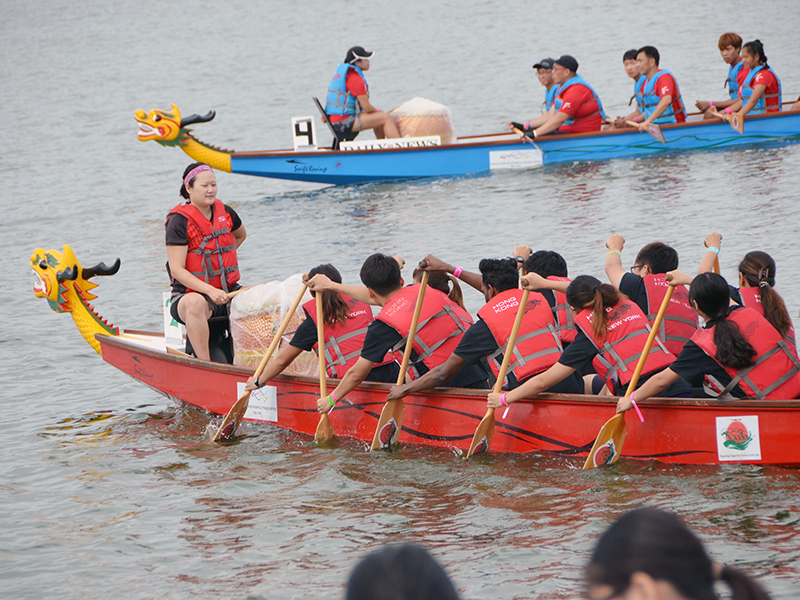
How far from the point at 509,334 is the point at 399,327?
0.76 m

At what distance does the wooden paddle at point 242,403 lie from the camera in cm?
660

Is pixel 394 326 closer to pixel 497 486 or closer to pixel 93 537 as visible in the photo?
pixel 497 486

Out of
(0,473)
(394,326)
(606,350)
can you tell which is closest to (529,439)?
(606,350)

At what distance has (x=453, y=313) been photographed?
20.4ft

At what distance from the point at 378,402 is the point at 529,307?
1.29 meters

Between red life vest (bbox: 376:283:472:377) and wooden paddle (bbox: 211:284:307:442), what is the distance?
0.82 metres

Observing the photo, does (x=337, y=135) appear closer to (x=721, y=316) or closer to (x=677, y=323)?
(x=677, y=323)

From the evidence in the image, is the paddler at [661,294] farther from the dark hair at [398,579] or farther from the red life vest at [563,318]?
the dark hair at [398,579]

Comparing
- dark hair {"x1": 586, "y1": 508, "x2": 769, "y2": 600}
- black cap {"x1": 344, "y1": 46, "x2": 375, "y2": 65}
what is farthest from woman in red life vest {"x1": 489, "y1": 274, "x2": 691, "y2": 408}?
black cap {"x1": 344, "y1": 46, "x2": 375, "y2": 65}

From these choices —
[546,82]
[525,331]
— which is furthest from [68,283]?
[546,82]

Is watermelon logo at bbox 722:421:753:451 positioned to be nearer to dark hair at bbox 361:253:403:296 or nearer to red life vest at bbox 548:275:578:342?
red life vest at bbox 548:275:578:342

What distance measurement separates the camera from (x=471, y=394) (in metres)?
5.88

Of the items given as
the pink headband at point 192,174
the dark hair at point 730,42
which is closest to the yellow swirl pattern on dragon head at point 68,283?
the pink headband at point 192,174

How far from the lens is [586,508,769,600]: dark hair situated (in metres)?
1.72
